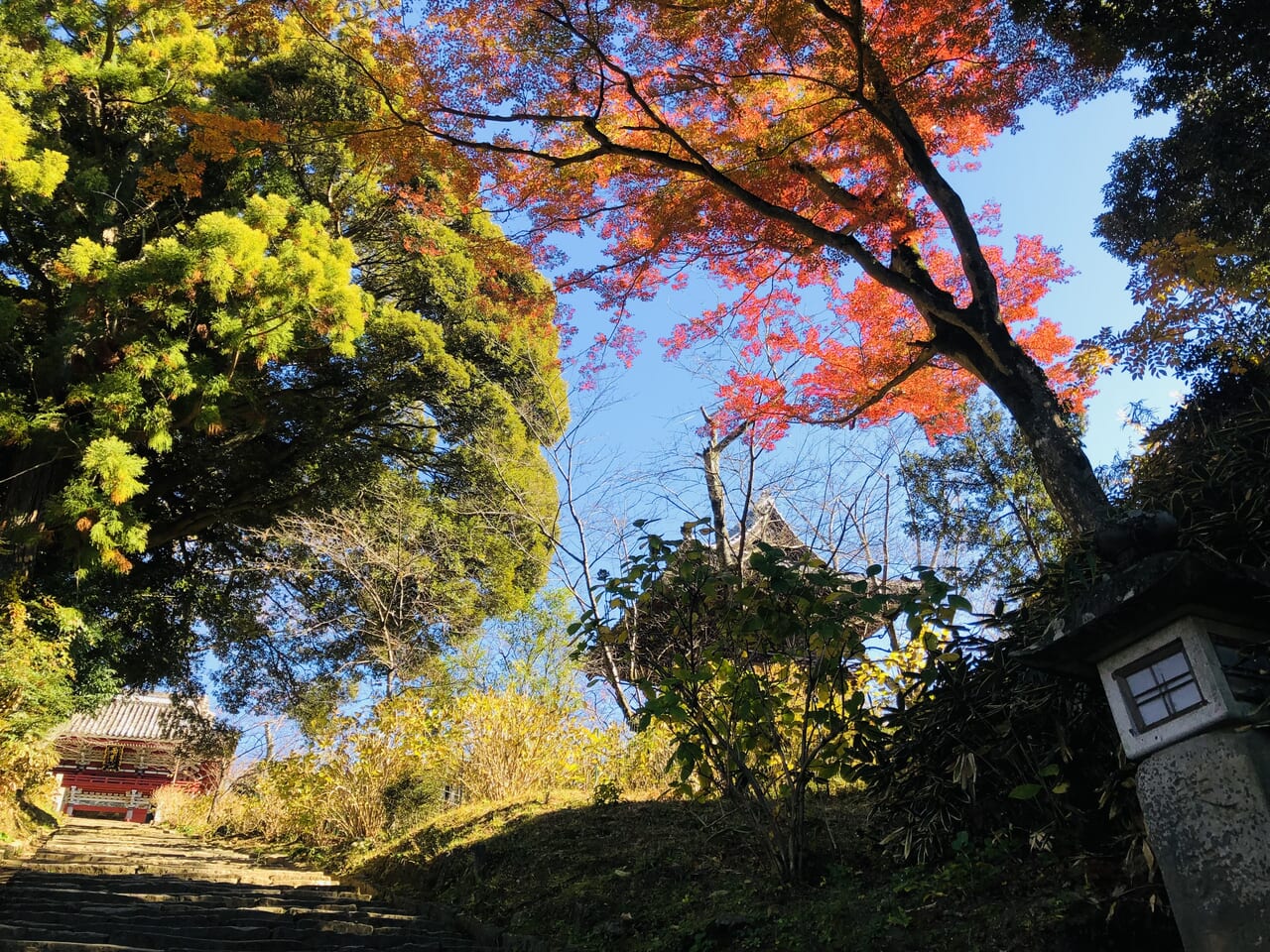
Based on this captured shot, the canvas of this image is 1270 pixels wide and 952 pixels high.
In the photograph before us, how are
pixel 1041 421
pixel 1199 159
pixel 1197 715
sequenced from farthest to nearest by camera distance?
1. pixel 1199 159
2. pixel 1041 421
3. pixel 1197 715

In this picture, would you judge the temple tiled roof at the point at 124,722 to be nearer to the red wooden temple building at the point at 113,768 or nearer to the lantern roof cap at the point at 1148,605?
the red wooden temple building at the point at 113,768

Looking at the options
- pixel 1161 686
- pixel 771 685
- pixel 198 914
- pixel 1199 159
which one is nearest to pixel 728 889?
pixel 771 685

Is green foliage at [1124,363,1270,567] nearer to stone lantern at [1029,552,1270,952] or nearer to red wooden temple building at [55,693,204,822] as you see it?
stone lantern at [1029,552,1270,952]

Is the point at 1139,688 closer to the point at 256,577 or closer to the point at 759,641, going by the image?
the point at 759,641

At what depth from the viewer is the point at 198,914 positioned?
453 centimetres

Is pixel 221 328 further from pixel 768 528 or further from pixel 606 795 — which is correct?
pixel 768 528

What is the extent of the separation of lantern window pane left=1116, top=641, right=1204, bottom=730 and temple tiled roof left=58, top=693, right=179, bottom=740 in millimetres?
25156

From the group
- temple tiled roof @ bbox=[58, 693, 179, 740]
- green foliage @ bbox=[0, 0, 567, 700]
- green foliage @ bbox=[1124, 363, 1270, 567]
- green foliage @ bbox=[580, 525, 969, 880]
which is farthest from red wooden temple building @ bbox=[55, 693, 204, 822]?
green foliage @ bbox=[1124, 363, 1270, 567]

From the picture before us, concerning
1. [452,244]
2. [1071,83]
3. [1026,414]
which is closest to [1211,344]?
[1026,414]

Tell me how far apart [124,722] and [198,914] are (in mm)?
23315

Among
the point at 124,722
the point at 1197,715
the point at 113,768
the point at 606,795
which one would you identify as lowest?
the point at 1197,715

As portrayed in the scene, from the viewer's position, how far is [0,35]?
899 cm

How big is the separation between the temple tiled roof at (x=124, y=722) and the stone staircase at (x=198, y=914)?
61.0ft

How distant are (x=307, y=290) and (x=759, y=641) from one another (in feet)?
22.6
